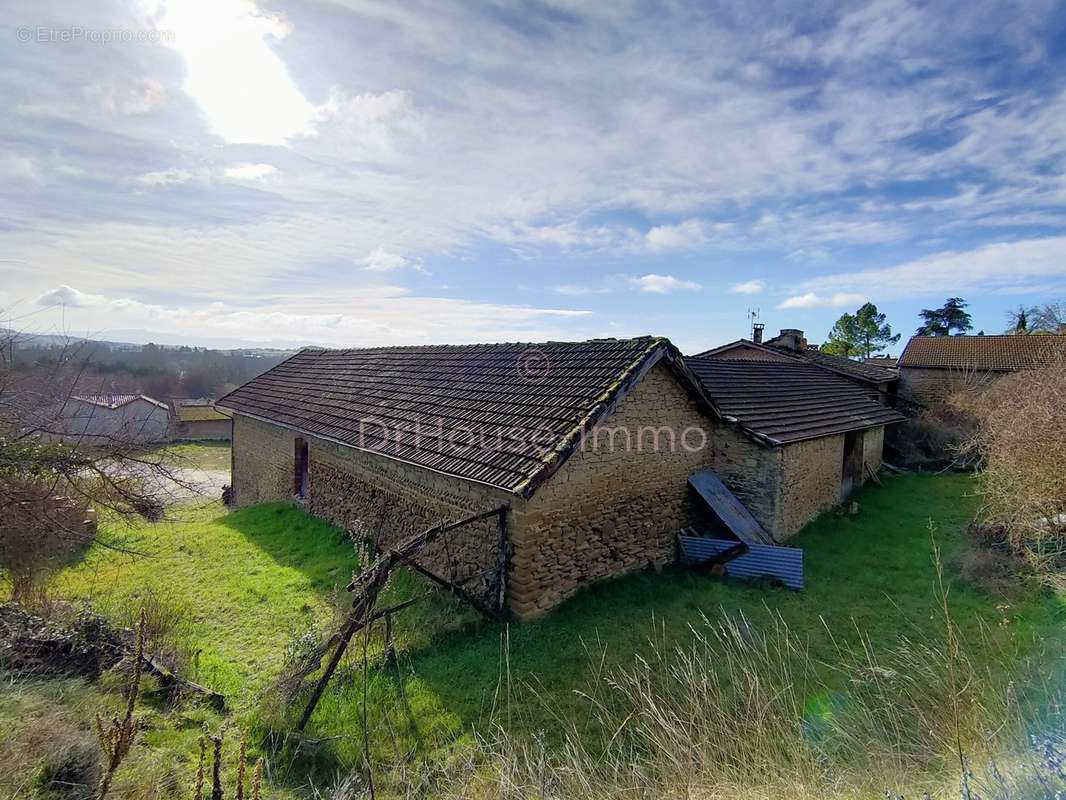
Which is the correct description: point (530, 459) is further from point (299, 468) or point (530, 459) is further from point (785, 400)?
point (299, 468)

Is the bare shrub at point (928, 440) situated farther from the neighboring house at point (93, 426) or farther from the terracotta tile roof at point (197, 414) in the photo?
the terracotta tile roof at point (197, 414)

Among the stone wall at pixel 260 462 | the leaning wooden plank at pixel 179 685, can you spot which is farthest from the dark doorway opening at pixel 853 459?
the stone wall at pixel 260 462

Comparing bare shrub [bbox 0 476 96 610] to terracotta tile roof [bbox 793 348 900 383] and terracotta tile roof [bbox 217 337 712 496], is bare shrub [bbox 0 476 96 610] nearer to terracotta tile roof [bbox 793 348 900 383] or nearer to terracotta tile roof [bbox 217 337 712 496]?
terracotta tile roof [bbox 217 337 712 496]

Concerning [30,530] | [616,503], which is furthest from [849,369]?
[30,530]

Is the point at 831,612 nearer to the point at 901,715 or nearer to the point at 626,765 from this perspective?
the point at 901,715

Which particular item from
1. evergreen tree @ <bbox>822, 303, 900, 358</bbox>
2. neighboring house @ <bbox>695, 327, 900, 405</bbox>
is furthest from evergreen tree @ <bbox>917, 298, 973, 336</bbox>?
neighboring house @ <bbox>695, 327, 900, 405</bbox>

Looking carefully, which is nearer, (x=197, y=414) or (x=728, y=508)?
(x=728, y=508)
